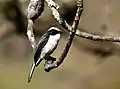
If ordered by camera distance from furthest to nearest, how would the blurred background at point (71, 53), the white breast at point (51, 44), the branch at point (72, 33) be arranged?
the blurred background at point (71, 53) → the white breast at point (51, 44) → the branch at point (72, 33)

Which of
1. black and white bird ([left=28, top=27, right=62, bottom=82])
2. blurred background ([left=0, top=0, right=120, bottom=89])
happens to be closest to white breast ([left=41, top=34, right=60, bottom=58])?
black and white bird ([left=28, top=27, right=62, bottom=82])

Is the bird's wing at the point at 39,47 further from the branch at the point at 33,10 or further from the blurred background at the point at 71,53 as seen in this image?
the blurred background at the point at 71,53

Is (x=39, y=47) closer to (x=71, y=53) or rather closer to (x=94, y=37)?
(x=94, y=37)

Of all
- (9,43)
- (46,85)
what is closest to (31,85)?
(46,85)

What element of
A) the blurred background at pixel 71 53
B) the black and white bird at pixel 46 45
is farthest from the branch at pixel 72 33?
the blurred background at pixel 71 53

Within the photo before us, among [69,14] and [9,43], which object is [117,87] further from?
[9,43]

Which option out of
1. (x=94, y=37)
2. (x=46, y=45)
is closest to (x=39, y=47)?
(x=46, y=45)

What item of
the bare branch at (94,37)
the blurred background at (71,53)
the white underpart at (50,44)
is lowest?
the blurred background at (71,53)

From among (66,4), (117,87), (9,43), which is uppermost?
(66,4)
